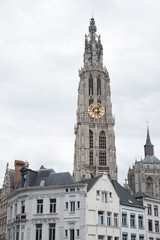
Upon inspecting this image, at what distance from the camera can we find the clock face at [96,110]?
11068 centimetres

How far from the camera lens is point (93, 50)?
404ft

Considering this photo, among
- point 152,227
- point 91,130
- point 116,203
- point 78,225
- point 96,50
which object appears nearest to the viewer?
point 78,225

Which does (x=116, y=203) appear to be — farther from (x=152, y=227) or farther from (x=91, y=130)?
(x=91, y=130)

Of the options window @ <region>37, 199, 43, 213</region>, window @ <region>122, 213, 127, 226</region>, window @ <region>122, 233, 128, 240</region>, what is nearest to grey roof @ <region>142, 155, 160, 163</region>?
window @ <region>122, 213, 127, 226</region>

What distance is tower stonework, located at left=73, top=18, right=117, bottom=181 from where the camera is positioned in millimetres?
101938

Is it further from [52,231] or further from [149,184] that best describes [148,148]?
[52,231]

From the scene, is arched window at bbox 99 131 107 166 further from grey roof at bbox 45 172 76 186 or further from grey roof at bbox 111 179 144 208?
grey roof at bbox 45 172 76 186

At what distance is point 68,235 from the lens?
130ft

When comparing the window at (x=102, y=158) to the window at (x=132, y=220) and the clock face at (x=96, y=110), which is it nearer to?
the clock face at (x=96, y=110)

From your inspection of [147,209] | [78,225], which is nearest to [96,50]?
[147,209]

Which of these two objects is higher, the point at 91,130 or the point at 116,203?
the point at 91,130

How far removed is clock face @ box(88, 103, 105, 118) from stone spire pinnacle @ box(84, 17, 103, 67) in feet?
50.1

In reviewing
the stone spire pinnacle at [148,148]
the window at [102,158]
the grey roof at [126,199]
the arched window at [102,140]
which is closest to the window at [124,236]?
the grey roof at [126,199]

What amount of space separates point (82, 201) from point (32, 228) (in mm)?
6436
